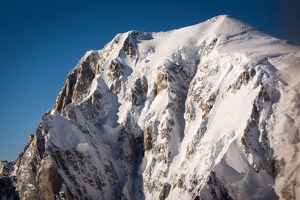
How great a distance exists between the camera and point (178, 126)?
5536 inches

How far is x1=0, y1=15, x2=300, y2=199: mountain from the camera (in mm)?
116750

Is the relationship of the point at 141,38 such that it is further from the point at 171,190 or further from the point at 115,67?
the point at 171,190

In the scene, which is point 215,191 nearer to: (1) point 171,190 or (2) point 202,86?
(1) point 171,190

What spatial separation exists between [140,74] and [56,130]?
110 ft

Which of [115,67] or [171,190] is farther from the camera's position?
[115,67]

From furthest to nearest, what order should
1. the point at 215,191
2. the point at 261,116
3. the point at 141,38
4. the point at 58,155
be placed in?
the point at 141,38
the point at 58,155
the point at 261,116
the point at 215,191

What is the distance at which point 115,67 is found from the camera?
520ft

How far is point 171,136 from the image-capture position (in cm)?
13812

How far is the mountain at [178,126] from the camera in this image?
11675 cm

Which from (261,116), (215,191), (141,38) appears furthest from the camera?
(141,38)

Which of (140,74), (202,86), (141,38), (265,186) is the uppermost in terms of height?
(141,38)

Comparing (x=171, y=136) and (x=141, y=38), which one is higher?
(x=141, y=38)

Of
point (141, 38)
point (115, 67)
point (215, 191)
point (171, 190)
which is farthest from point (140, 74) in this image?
point (215, 191)

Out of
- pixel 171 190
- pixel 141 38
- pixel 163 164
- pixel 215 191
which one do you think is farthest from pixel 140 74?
pixel 215 191
